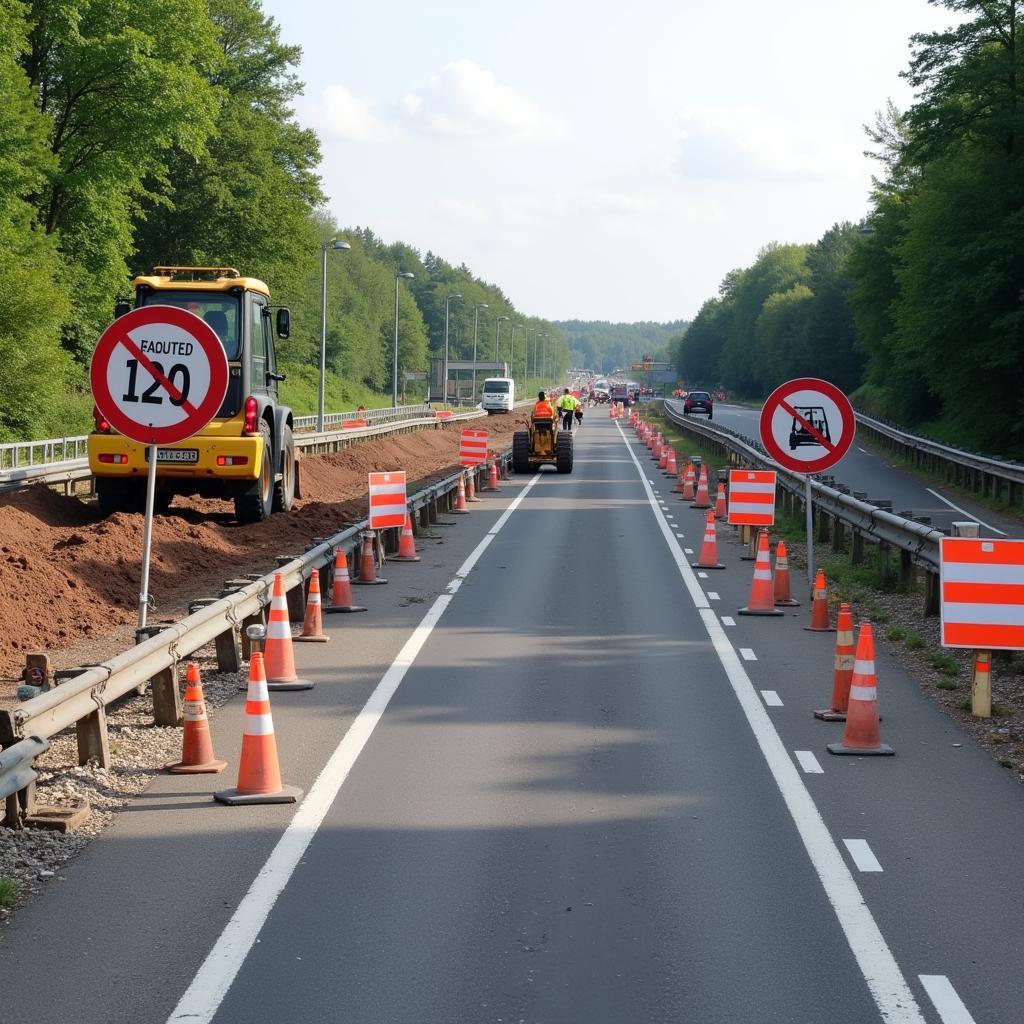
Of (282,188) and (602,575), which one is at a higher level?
(282,188)

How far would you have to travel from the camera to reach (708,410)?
313 ft

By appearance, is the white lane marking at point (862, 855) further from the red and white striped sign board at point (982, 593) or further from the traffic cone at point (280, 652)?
the traffic cone at point (280, 652)

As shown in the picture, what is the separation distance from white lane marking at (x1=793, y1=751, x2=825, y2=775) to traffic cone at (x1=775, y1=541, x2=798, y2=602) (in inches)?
290

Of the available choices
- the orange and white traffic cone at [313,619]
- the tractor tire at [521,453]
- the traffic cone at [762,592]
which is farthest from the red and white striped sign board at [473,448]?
the orange and white traffic cone at [313,619]

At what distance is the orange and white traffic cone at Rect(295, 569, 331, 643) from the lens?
14.1 metres

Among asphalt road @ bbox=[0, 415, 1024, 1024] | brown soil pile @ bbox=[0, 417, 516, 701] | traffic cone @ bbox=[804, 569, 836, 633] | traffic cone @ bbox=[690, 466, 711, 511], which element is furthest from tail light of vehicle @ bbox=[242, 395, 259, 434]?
traffic cone @ bbox=[690, 466, 711, 511]

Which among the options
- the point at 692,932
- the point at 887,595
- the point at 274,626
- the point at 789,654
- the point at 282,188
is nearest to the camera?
the point at 692,932

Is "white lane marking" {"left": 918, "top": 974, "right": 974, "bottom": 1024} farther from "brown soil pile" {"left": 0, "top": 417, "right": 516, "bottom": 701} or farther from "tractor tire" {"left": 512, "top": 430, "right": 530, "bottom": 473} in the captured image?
"tractor tire" {"left": 512, "top": 430, "right": 530, "bottom": 473}

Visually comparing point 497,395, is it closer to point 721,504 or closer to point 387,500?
point 721,504

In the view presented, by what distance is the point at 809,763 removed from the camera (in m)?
9.49

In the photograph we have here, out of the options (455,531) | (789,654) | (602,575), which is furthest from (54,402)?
(789,654)

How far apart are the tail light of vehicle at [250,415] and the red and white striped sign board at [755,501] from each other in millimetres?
6770

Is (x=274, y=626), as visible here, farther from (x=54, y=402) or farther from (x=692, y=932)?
(x=54, y=402)

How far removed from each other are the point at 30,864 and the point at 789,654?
804 centimetres
